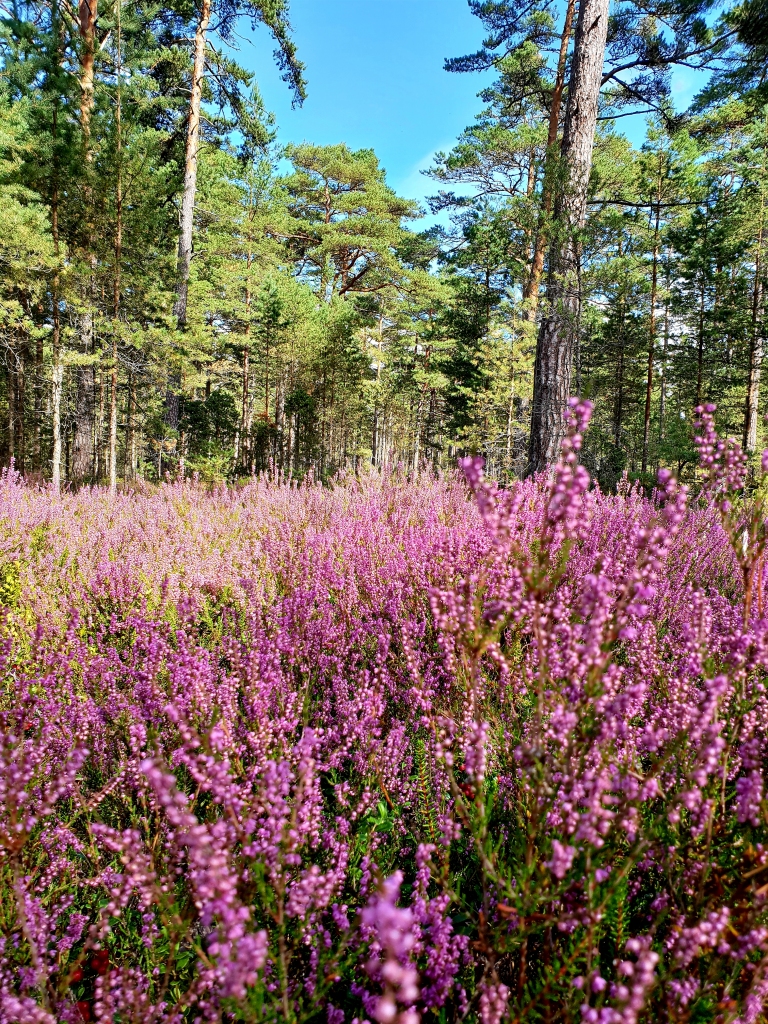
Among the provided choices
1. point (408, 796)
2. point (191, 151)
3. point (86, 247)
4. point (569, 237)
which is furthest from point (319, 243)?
point (408, 796)

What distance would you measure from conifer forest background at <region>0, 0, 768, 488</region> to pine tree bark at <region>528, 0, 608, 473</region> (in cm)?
11

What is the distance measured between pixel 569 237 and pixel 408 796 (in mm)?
6625

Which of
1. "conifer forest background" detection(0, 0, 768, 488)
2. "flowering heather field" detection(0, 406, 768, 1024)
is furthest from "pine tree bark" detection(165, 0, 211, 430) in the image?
"flowering heather field" detection(0, 406, 768, 1024)

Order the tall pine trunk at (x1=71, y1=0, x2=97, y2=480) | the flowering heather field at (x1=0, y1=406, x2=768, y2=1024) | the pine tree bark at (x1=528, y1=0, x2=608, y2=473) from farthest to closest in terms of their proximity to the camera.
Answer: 1. the tall pine trunk at (x1=71, y1=0, x2=97, y2=480)
2. the pine tree bark at (x1=528, y1=0, x2=608, y2=473)
3. the flowering heather field at (x1=0, y1=406, x2=768, y2=1024)

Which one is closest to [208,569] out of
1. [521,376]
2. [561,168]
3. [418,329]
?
[561,168]

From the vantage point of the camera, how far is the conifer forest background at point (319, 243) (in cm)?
872

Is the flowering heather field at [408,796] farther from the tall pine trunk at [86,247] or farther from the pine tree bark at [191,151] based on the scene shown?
the pine tree bark at [191,151]

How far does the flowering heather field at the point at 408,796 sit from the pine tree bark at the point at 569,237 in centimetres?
346

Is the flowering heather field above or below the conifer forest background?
below

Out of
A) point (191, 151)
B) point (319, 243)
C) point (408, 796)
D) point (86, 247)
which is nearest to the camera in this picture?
point (408, 796)

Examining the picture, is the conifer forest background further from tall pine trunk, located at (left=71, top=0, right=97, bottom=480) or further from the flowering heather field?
the flowering heather field

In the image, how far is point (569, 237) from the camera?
614cm

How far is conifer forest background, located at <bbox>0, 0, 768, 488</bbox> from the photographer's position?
8.72 metres

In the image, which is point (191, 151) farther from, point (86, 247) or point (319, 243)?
point (319, 243)
